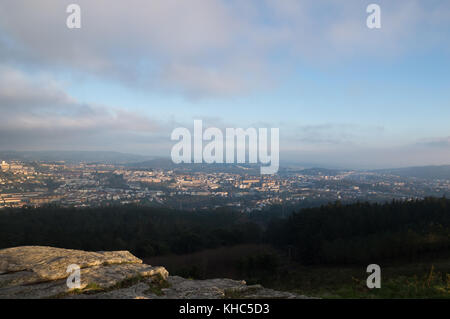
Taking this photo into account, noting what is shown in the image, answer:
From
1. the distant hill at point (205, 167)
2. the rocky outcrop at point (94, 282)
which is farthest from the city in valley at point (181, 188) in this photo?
the rocky outcrop at point (94, 282)

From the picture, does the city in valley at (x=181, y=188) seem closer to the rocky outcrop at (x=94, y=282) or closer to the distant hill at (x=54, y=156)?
the distant hill at (x=54, y=156)

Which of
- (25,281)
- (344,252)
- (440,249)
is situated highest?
(25,281)

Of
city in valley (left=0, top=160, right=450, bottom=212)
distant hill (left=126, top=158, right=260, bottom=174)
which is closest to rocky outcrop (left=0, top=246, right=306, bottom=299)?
city in valley (left=0, top=160, right=450, bottom=212)

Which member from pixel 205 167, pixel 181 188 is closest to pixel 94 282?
pixel 181 188

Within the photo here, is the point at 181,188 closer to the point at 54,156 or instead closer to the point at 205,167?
the point at 205,167

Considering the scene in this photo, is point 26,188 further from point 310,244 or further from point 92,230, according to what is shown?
point 310,244
